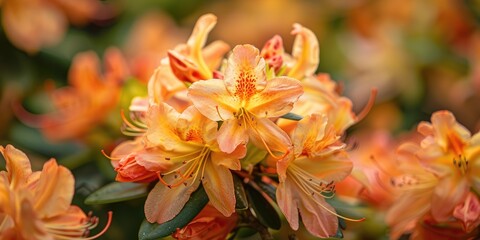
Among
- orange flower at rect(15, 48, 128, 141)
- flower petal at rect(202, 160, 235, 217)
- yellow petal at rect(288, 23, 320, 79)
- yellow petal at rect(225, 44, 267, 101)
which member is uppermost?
yellow petal at rect(225, 44, 267, 101)

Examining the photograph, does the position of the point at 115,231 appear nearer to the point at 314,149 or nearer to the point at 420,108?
the point at 314,149

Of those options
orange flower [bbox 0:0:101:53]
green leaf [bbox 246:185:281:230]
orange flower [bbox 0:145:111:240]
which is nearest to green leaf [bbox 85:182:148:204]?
orange flower [bbox 0:145:111:240]

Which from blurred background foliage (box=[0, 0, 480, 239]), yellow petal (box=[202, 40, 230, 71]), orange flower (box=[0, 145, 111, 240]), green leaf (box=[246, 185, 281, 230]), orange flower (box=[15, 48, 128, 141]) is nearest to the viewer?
orange flower (box=[0, 145, 111, 240])

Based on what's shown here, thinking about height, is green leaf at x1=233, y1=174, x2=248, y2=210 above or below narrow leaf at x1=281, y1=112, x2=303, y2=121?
below

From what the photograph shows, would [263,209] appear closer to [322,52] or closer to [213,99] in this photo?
[213,99]

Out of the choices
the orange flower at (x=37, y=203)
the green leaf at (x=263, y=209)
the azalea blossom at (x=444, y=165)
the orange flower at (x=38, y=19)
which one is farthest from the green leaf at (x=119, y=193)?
the orange flower at (x=38, y=19)

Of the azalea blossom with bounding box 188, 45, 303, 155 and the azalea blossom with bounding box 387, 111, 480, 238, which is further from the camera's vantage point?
the azalea blossom with bounding box 387, 111, 480, 238

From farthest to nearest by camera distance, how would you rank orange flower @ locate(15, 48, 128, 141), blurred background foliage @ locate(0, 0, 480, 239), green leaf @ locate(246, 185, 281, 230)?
blurred background foliage @ locate(0, 0, 480, 239), orange flower @ locate(15, 48, 128, 141), green leaf @ locate(246, 185, 281, 230)

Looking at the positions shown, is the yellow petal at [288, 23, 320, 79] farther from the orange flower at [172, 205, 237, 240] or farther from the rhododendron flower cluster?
the orange flower at [172, 205, 237, 240]
